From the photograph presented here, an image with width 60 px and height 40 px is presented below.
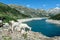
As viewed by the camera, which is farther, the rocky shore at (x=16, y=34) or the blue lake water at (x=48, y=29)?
the blue lake water at (x=48, y=29)

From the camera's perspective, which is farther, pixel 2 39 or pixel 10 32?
pixel 10 32

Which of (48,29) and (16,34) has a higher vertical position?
(16,34)

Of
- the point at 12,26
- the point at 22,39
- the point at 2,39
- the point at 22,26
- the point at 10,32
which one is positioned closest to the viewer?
the point at 2,39

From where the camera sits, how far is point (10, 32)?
44.5 metres

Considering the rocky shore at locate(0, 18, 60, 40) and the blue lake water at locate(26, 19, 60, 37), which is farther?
the blue lake water at locate(26, 19, 60, 37)

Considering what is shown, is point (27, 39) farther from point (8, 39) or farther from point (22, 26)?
point (22, 26)

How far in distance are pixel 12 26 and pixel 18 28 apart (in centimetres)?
161

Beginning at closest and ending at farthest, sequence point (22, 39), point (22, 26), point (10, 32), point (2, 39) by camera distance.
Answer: point (2, 39) < point (22, 39) < point (10, 32) < point (22, 26)

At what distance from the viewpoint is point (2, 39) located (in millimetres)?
34625

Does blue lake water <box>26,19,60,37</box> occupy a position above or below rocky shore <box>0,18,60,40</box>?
below

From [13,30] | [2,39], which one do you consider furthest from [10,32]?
[2,39]

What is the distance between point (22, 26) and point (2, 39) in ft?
58.6

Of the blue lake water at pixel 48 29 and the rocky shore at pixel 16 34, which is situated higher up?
the rocky shore at pixel 16 34

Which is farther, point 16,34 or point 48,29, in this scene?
point 48,29
